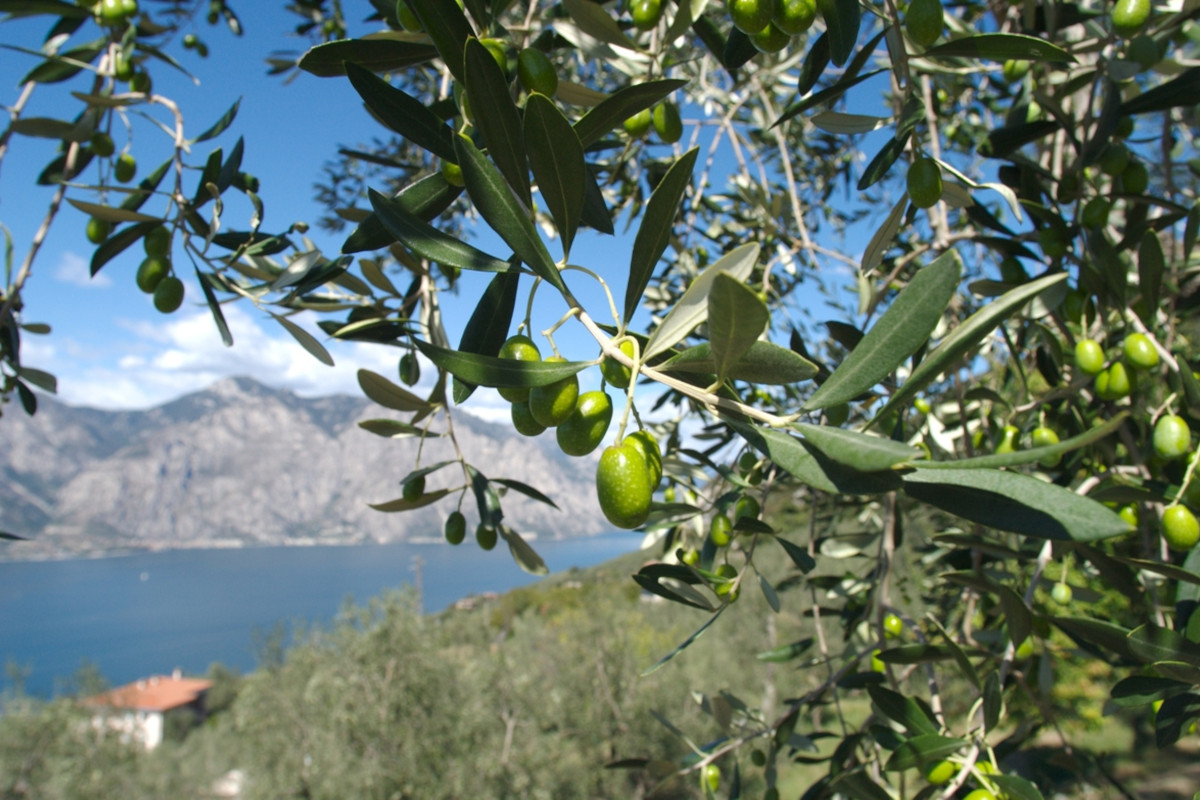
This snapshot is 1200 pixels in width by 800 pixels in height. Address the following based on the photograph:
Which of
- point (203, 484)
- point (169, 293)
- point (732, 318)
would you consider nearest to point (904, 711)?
point (732, 318)

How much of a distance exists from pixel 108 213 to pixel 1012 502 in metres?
1.37

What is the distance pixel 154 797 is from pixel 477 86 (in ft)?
79.4

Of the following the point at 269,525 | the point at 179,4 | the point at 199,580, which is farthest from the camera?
the point at 269,525

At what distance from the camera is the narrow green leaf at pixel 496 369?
1.72ft

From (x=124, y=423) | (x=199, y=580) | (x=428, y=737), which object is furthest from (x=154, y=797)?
(x=124, y=423)

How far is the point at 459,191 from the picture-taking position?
2.55ft

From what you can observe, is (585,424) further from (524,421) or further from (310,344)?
(310,344)

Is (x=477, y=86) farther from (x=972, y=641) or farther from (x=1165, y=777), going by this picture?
(x=1165, y=777)

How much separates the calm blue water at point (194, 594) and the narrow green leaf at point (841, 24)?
135ft

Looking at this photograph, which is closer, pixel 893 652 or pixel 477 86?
pixel 477 86

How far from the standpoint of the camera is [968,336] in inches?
17.2

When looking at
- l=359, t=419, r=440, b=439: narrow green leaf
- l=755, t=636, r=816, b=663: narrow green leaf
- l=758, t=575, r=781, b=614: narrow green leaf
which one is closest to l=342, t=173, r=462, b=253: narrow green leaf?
l=359, t=419, r=440, b=439: narrow green leaf

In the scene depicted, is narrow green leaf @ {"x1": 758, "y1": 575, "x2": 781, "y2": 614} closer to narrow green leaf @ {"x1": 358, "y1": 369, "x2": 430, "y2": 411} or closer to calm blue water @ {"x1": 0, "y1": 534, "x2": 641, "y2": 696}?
narrow green leaf @ {"x1": 358, "y1": 369, "x2": 430, "y2": 411}

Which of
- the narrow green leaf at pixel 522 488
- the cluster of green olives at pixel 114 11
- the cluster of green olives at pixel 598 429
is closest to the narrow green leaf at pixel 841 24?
A: the cluster of green olives at pixel 598 429
